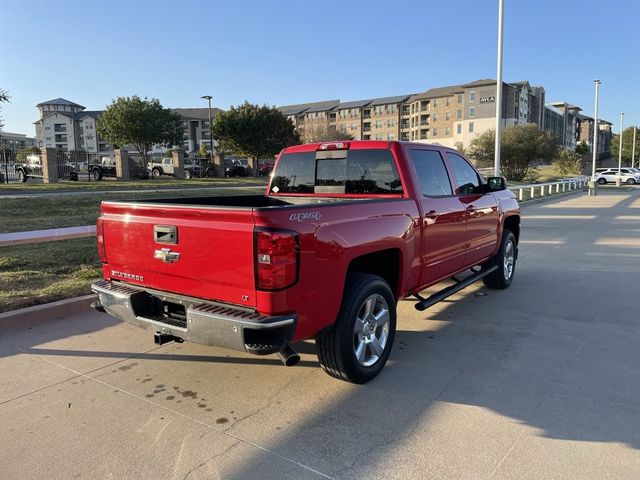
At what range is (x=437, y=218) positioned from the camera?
5.00 meters

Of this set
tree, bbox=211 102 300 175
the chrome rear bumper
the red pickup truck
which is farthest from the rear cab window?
tree, bbox=211 102 300 175

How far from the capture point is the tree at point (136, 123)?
158 ft

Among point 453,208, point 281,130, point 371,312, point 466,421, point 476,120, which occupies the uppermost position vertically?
point 476,120

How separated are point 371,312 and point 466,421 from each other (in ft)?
3.60

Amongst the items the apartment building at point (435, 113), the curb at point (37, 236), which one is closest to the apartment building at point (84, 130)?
the apartment building at point (435, 113)

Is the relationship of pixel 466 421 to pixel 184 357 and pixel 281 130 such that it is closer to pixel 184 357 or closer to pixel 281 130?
pixel 184 357

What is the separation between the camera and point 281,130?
161 feet

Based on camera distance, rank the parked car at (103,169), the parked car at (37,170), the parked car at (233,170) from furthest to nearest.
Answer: the parked car at (233,170), the parked car at (103,169), the parked car at (37,170)

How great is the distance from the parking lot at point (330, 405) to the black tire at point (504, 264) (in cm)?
118

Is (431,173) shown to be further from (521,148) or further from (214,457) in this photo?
(521,148)

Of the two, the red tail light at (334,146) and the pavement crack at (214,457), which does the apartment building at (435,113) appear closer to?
the red tail light at (334,146)

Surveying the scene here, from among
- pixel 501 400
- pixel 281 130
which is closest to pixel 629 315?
pixel 501 400

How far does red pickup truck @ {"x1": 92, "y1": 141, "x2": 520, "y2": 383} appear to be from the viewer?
A: 10.6 feet

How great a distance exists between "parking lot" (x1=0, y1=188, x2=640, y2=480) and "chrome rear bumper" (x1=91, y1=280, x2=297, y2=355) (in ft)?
1.94
